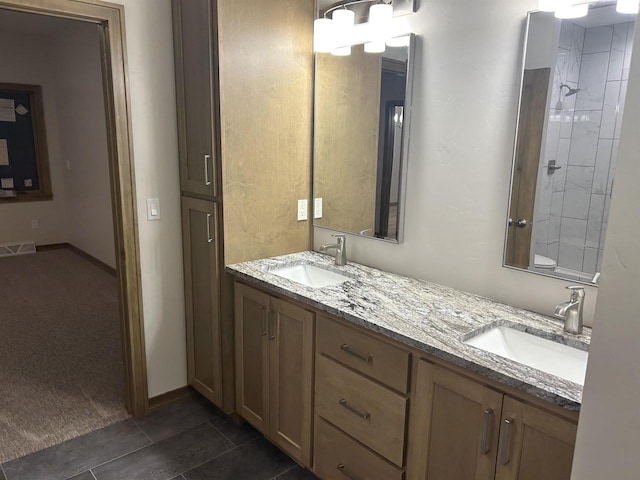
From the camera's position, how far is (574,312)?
5.07ft

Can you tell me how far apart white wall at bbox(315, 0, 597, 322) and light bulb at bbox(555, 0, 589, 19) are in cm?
10

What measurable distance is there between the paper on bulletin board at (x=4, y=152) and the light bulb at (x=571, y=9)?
6.20 metres

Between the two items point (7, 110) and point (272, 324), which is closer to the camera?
point (272, 324)

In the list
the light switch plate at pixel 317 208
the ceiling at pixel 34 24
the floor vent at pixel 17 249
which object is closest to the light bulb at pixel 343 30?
the light switch plate at pixel 317 208

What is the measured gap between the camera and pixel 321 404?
1928 millimetres

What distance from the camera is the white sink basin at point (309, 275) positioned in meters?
2.35

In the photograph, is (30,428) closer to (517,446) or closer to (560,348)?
(517,446)

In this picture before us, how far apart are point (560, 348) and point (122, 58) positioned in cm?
218

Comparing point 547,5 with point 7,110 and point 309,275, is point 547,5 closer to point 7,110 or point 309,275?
point 309,275

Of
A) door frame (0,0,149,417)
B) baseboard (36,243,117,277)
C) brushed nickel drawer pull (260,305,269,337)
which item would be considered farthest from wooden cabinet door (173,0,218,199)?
baseboard (36,243,117,277)

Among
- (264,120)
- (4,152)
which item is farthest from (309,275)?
(4,152)

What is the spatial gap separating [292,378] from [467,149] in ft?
3.95

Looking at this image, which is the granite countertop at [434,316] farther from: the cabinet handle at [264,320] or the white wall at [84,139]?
the white wall at [84,139]

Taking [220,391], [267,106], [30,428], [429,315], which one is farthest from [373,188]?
[30,428]
